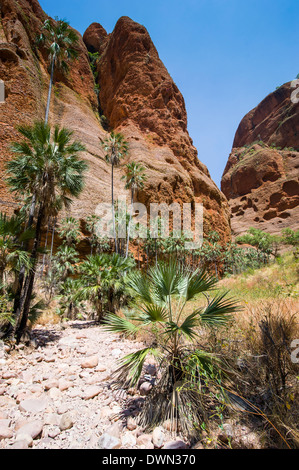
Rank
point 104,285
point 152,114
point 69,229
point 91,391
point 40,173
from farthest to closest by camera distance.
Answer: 1. point 152,114
2. point 69,229
3. point 104,285
4. point 40,173
5. point 91,391

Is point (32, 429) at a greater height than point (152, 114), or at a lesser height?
lesser

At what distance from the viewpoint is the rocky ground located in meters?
2.84

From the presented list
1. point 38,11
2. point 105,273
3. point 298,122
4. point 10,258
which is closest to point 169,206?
point 105,273

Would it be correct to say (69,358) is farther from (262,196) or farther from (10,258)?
(262,196)

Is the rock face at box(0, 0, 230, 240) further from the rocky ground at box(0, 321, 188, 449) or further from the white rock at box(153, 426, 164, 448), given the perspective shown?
the white rock at box(153, 426, 164, 448)

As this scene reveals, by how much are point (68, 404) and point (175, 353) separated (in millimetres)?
2162

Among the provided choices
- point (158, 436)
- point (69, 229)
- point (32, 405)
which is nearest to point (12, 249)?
point (32, 405)

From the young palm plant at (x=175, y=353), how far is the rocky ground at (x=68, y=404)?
10.3 inches

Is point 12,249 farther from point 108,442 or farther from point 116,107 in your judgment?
point 116,107

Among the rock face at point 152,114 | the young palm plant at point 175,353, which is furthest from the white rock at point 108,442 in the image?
the rock face at point 152,114

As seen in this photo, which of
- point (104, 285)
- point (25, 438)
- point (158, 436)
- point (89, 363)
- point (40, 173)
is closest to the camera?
point (158, 436)

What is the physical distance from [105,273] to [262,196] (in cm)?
6430

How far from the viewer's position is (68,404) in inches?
148

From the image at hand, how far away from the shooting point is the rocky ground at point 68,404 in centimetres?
284
